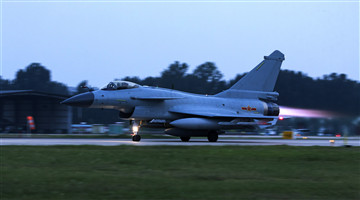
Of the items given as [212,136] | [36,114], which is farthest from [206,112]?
[36,114]

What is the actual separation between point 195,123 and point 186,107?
6.07ft

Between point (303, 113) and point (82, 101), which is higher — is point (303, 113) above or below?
below

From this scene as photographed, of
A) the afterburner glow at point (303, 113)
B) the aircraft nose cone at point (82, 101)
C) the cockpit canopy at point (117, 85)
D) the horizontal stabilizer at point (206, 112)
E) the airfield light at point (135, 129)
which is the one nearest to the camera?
the aircraft nose cone at point (82, 101)

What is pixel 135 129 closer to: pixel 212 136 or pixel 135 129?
pixel 135 129

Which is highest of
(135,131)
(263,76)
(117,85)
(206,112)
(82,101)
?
(263,76)

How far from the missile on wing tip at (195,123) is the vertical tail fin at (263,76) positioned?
13.8ft

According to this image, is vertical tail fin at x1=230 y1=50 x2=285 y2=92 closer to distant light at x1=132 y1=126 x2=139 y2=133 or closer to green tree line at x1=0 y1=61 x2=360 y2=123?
green tree line at x1=0 y1=61 x2=360 y2=123

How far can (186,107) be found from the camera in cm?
2725

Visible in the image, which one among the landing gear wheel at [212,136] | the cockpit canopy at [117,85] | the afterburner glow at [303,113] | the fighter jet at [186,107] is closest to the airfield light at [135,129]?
the fighter jet at [186,107]

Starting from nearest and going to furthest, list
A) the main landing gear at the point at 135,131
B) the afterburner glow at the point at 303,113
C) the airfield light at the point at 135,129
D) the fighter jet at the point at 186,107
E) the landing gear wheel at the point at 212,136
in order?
the main landing gear at the point at 135,131, the fighter jet at the point at 186,107, the airfield light at the point at 135,129, the landing gear wheel at the point at 212,136, the afterburner glow at the point at 303,113

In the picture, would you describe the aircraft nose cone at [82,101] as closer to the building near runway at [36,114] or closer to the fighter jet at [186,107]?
the fighter jet at [186,107]

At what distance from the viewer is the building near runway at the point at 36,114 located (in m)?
46.9

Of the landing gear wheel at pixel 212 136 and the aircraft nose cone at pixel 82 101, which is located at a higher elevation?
the aircraft nose cone at pixel 82 101
